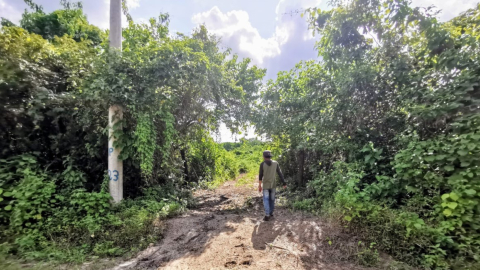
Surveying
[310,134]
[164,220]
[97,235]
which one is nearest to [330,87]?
[310,134]

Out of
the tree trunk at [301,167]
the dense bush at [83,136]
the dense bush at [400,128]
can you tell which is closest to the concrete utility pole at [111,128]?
the dense bush at [83,136]

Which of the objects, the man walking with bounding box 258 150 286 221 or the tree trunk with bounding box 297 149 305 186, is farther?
the tree trunk with bounding box 297 149 305 186

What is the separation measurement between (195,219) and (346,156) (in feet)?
14.5

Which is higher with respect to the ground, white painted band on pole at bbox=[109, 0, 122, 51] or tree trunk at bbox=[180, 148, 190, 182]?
white painted band on pole at bbox=[109, 0, 122, 51]

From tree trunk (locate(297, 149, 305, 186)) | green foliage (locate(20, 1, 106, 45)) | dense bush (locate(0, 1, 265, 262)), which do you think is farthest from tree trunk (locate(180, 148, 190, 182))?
green foliage (locate(20, 1, 106, 45))

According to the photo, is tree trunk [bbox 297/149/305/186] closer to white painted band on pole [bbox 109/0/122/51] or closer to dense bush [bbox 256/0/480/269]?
dense bush [bbox 256/0/480/269]

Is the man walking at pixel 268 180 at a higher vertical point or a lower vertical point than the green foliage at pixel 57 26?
lower

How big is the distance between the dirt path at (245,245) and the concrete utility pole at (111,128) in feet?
5.20

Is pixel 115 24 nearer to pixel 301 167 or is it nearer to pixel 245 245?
pixel 245 245

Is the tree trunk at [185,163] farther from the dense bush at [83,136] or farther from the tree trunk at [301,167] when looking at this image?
the tree trunk at [301,167]

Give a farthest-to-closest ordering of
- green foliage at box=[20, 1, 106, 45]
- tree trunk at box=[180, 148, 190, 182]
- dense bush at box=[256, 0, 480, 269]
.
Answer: green foliage at box=[20, 1, 106, 45] → tree trunk at box=[180, 148, 190, 182] → dense bush at box=[256, 0, 480, 269]

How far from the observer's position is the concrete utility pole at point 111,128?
5.48 metres

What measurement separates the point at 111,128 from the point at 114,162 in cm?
87

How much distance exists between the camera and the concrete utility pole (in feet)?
18.0
